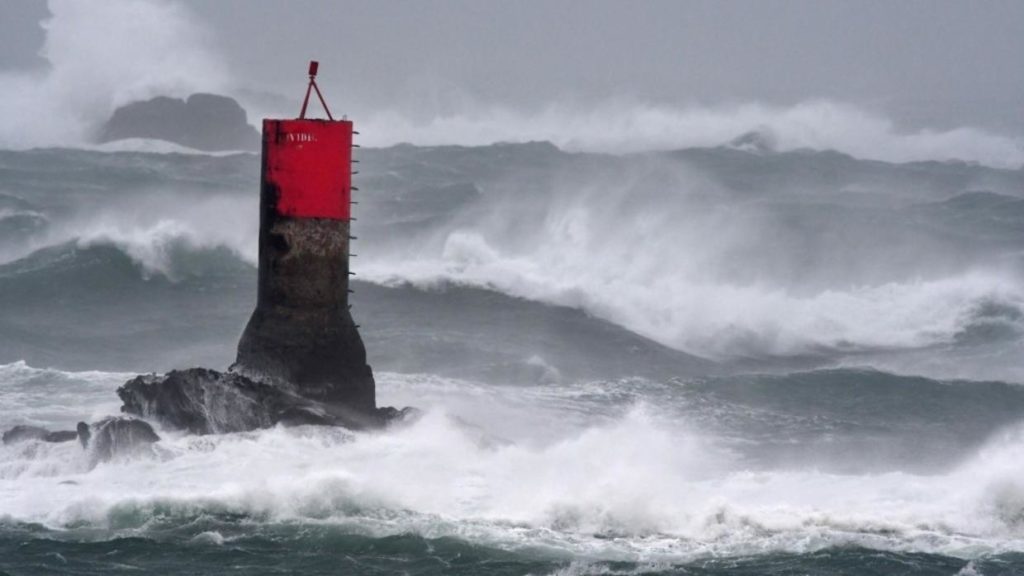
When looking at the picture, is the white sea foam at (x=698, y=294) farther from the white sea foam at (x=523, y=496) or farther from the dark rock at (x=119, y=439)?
the dark rock at (x=119, y=439)

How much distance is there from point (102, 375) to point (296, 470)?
234 inches

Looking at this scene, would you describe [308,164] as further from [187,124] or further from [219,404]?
[187,124]

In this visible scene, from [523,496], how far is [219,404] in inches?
123

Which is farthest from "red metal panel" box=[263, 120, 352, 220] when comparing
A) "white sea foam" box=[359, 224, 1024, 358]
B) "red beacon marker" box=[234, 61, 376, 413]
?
"white sea foam" box=[359, 224, 1024, 358]

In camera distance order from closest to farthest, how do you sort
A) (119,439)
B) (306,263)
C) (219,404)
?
(119,439)
(219,404)
(306,263)

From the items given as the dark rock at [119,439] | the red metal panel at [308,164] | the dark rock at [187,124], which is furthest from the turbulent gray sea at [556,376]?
the dark rock at [187,124]

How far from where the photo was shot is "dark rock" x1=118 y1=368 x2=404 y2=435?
45.1 ft

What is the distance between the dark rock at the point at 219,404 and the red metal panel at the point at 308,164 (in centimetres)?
159

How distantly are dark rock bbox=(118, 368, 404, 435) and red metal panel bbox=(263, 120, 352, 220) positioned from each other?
1.59 metres

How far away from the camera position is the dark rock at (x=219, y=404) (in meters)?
13.8

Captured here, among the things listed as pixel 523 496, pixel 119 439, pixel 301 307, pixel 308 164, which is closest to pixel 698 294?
pixel 301 307

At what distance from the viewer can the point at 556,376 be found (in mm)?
19656

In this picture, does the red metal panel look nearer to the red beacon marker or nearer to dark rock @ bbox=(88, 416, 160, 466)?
the red beacon marker

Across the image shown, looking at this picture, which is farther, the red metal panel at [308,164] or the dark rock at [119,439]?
the red metal panel at [308,164]
